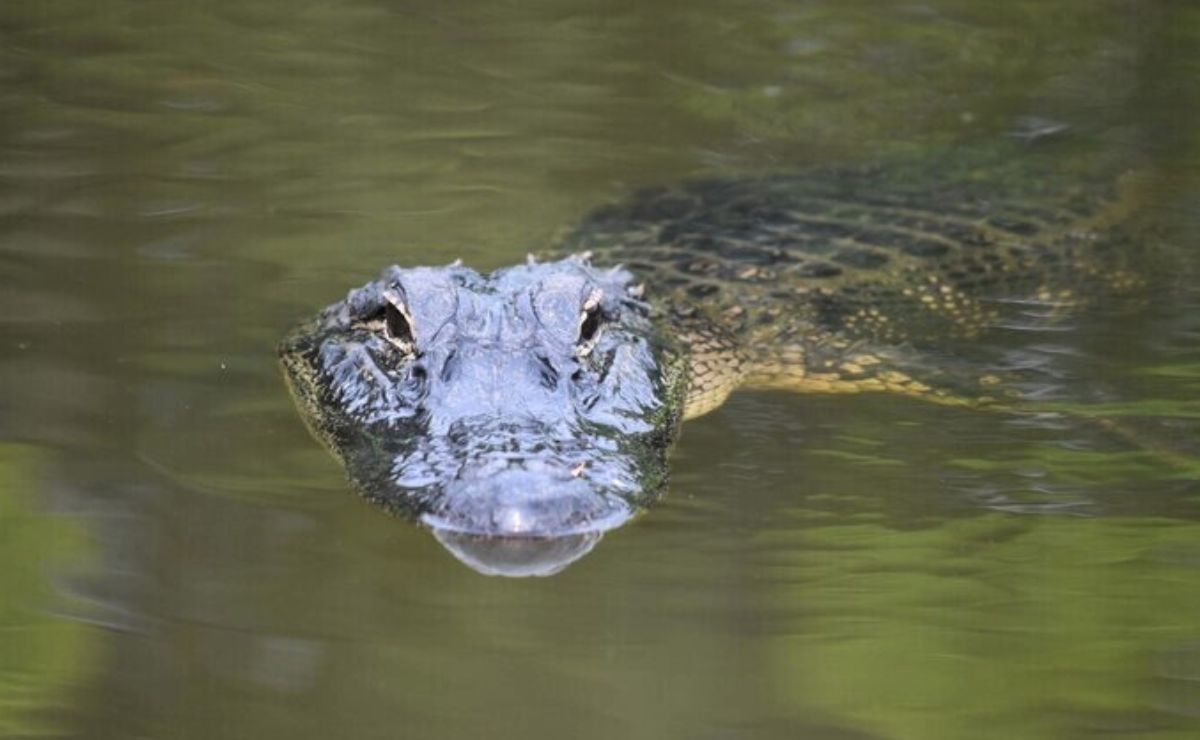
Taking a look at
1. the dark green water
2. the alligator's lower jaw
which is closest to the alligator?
the alligator's lower jaw

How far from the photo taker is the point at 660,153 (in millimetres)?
7551

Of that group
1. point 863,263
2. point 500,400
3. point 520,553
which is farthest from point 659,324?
point 520,553

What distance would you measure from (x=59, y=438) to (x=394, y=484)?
1.37m

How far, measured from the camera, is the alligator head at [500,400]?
3.78 m

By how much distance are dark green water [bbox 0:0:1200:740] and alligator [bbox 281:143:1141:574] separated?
0.22 m

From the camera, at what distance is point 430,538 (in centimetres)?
450

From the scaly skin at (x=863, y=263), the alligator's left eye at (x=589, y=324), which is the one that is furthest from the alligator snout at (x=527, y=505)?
the scaly skin at (x=863, y=263)

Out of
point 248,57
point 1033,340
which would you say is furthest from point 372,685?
point 248,57

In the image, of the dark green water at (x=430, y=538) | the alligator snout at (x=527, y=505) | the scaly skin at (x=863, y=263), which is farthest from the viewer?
the scaly skin at (x=863, y=263)

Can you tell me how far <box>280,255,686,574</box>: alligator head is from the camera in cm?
378

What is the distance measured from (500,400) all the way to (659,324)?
1.37 meters

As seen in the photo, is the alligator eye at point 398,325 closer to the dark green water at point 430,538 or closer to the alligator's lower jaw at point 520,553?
the dark green water at point 430,538

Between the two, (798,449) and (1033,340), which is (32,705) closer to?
(798,449)

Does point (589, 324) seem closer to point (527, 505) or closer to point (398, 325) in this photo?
point (398, 325)
